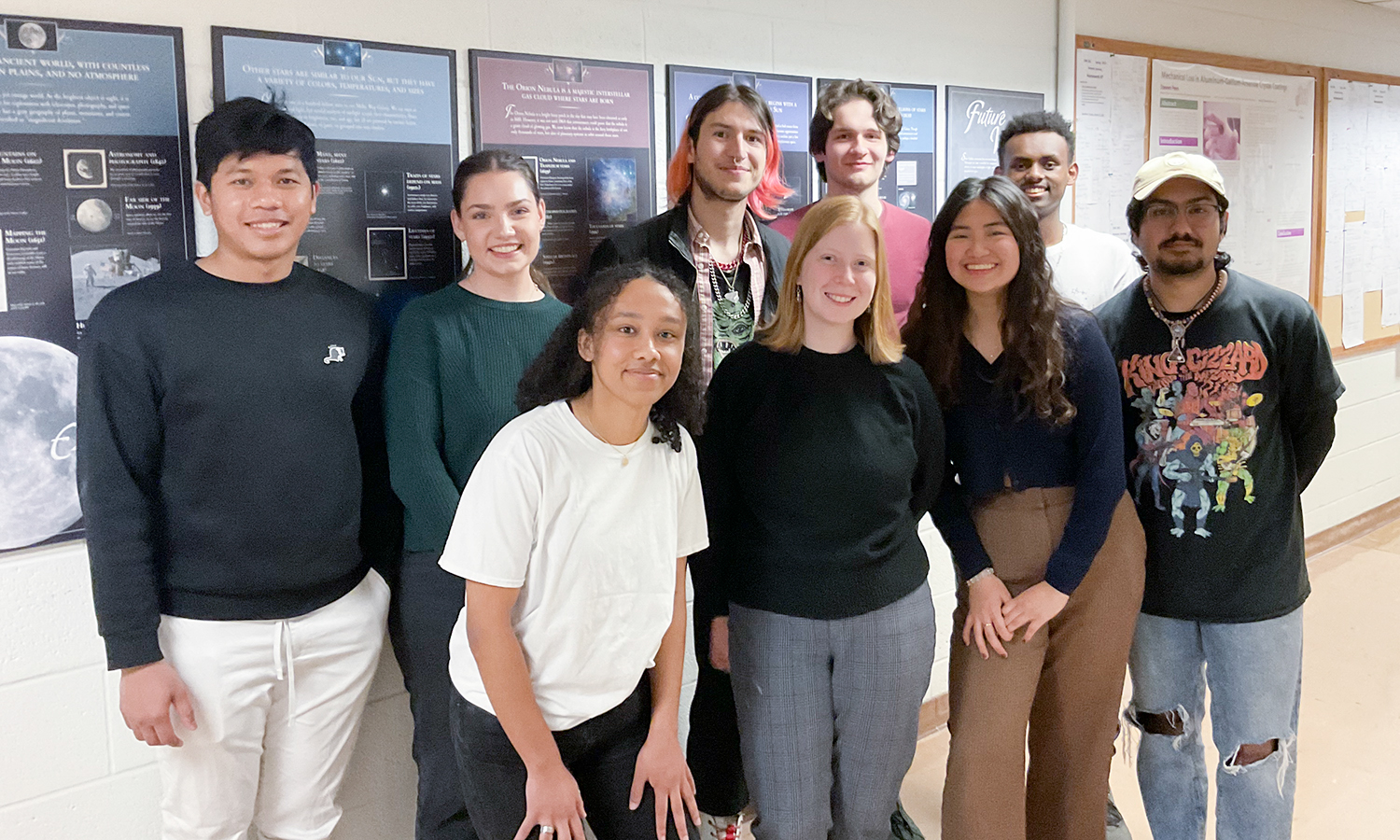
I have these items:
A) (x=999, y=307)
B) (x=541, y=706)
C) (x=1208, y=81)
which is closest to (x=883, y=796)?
(x=541, y=706)

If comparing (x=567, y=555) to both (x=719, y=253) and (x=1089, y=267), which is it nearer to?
(x=719, y=253)

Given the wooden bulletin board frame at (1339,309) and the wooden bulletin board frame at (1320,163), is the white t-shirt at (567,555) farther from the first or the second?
the wooden bulletin board frame at (1339,309)

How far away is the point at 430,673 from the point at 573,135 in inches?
48.3

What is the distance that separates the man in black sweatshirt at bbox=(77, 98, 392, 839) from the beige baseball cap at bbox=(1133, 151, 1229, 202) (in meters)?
1.67

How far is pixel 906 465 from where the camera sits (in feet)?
6.15

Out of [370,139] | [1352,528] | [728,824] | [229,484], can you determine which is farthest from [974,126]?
[1352,528]

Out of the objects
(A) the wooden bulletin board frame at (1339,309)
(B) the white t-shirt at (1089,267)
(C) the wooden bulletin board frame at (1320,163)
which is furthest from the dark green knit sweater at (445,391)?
(A) the wooden bulletin board frame at (1339,309)

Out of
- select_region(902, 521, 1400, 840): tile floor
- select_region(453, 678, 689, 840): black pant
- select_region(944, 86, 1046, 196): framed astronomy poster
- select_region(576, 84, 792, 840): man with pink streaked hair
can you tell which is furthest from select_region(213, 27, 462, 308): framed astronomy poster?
select_region(902, 521, 1400, 840): tile floor

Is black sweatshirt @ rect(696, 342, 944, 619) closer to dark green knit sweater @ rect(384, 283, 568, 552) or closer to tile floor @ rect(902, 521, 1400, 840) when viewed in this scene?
dark green knit sweater @ rect(384, 283, 568, 552)

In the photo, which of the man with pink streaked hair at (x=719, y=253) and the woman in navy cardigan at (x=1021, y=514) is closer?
the woman in navy cardigan at (x=1021, y=514)

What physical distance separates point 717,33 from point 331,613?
167 centimetres

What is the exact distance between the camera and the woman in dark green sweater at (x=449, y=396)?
6.18 ft

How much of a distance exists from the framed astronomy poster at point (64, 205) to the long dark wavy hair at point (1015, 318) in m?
1.46

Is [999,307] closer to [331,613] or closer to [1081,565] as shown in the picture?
[1081,565]
